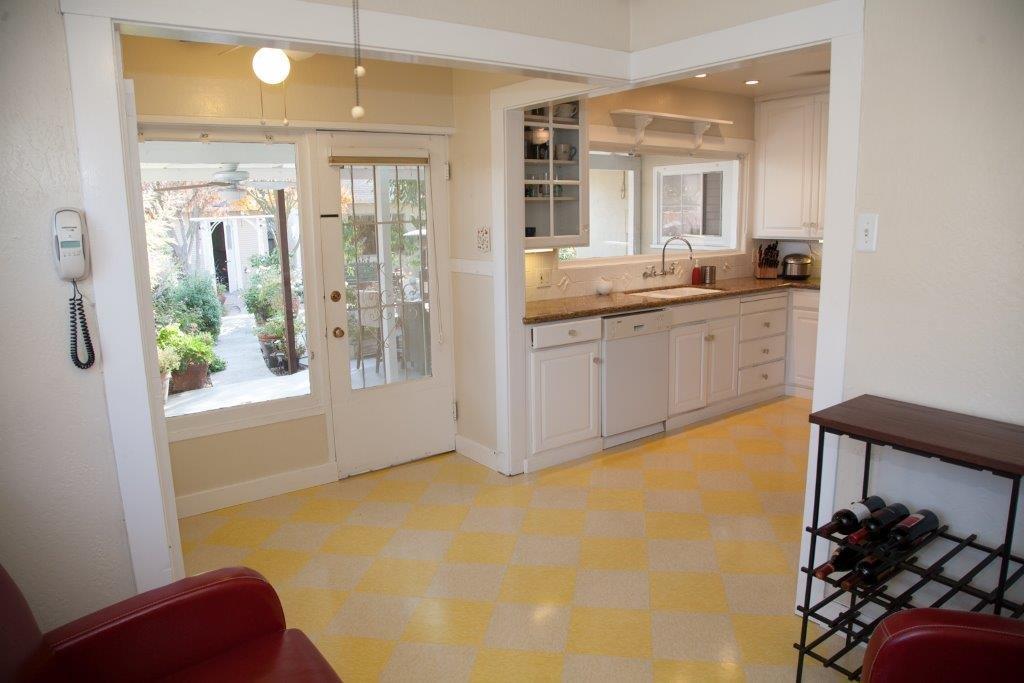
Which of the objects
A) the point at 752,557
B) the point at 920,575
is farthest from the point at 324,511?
the point at 920,575

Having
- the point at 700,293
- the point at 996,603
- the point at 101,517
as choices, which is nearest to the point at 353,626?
the point at 101,517

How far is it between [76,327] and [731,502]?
3.10 metres

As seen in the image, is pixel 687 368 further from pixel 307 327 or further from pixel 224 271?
pixel 224 271

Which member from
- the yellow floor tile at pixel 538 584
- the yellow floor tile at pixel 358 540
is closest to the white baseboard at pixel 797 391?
the yellow floor tile at pixel 538 584

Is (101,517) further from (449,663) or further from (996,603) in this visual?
(996,603)

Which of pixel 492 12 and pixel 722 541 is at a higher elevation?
pixel 492 12

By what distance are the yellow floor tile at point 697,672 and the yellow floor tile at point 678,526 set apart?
95 centimetres

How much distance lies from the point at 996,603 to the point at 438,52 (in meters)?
2.46

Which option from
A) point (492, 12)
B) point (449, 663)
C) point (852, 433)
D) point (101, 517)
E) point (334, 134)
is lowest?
point (449, 663)

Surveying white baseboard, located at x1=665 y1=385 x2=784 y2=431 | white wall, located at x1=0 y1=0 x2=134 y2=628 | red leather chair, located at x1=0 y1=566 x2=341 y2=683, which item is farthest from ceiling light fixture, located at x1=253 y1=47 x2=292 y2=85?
white baseboard, located at x1=665 y1=385 x2=784 y2=431

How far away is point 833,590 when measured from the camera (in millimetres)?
2658

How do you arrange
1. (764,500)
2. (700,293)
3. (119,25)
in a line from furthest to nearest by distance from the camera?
1. (700,293)
2. (764,500)
3. (119,25)

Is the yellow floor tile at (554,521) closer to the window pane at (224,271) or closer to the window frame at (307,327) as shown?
the window frame at (307,327)

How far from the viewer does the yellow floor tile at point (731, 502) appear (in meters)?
3.64
